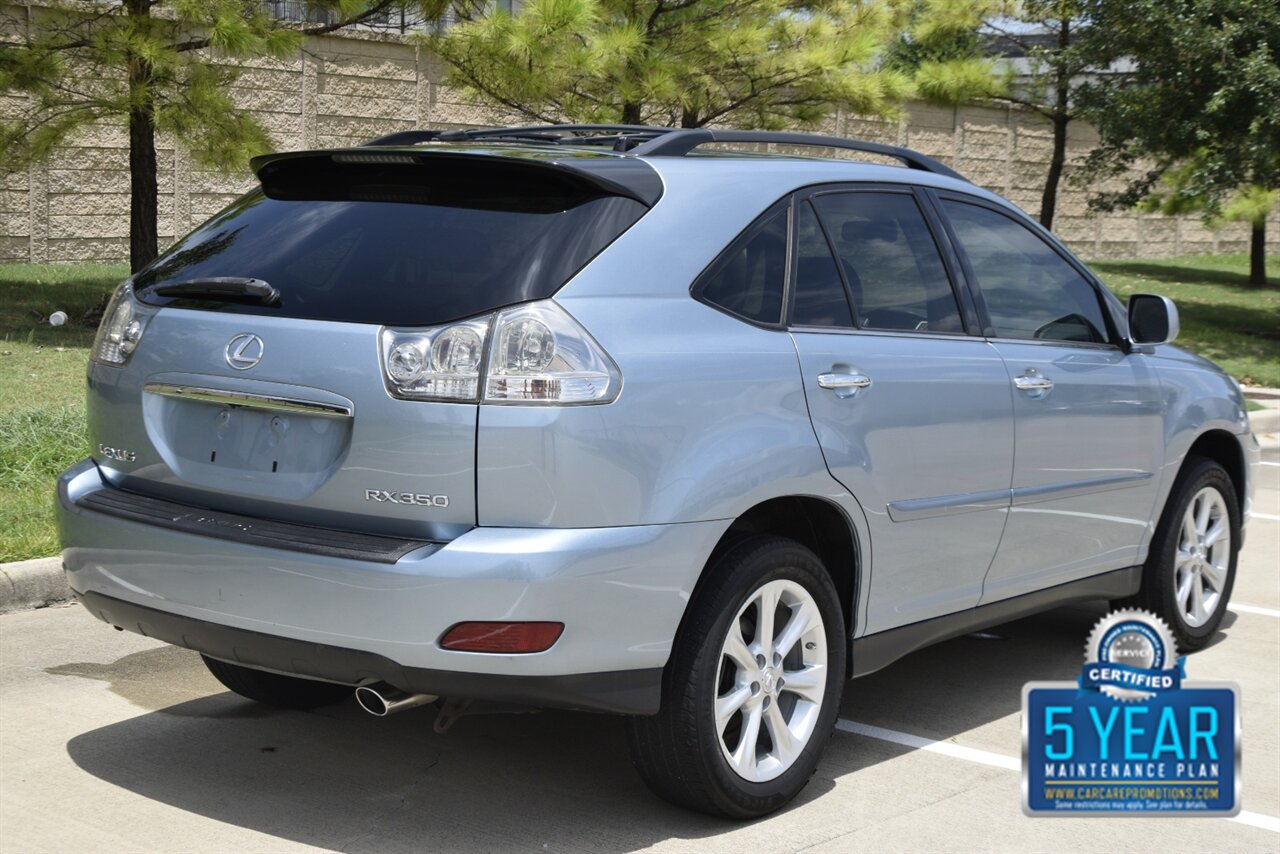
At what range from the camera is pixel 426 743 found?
466 cm

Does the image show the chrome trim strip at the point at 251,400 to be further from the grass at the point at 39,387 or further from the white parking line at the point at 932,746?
the grass at the point at 39,387

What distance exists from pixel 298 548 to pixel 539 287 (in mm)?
814

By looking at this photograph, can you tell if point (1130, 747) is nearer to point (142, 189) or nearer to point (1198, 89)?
point (142, 189)

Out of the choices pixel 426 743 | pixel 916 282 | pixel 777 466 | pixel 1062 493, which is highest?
pixel 916 282

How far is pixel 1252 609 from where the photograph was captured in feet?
22.4

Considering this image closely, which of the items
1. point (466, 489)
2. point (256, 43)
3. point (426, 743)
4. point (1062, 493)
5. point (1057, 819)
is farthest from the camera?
point (256, 43)

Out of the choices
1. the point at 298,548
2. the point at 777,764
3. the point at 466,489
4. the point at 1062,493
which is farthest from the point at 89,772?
the point at 1062,493

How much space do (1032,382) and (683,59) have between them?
1052 cm

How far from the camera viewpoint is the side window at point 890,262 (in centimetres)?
447

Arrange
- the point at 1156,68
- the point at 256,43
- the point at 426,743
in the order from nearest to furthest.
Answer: the point at 426,743, the point at 256,43, the point at 1156,68

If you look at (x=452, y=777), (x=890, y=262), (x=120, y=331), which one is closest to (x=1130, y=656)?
(x=890, y=262)

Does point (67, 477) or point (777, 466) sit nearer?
point (777, 466)

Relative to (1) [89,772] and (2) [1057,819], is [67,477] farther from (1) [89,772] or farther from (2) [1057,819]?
(2) [1057,819]

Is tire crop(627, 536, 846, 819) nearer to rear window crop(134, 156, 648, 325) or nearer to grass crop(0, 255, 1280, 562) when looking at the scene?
rear window crop(134, 156, 648, 325)
